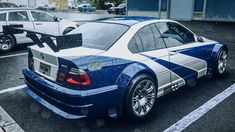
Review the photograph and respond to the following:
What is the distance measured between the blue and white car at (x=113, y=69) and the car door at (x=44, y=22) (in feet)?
17.4

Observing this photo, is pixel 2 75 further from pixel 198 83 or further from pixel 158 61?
pixel 198 83

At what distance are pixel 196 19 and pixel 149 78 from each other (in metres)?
16.8

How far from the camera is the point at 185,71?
4.51 m

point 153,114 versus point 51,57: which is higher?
point 51,57

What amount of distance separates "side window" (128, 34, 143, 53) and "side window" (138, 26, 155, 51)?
87 millimetres

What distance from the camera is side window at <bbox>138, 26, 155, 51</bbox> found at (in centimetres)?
384

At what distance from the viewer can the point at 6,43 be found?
856 centimetres

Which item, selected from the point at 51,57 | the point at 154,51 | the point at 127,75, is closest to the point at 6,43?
the point at 51,57

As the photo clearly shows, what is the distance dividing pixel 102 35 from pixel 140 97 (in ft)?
3.78

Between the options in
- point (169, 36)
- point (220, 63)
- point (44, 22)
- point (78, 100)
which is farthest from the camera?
point (44, 22)

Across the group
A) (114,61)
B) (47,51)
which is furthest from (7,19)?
(114,61)

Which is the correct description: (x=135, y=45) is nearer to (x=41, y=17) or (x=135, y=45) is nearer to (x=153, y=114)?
(x=153, y=114)

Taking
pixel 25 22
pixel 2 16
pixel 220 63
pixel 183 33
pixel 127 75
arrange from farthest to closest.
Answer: pixel 25 22, pixel 2 16, pixel 220 63, pixel 183 33, pixel 127 75

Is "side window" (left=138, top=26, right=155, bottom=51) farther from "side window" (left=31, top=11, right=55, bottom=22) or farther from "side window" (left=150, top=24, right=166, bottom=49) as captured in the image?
"side window" (left=31, top=11, right=55, bottom=22)
